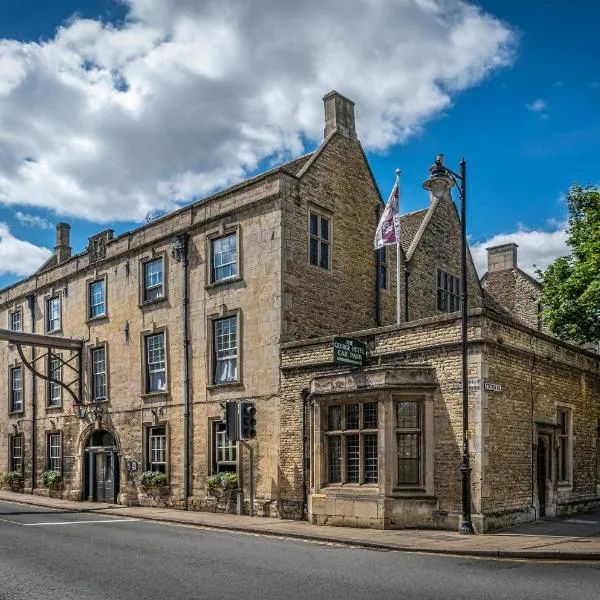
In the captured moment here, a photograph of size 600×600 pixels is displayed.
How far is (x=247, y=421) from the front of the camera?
69.1 feet

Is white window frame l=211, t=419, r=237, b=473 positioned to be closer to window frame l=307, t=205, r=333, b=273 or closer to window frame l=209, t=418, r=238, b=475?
window frame l=209, t=418, r=238, b=475

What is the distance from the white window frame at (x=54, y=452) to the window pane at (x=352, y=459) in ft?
54.8

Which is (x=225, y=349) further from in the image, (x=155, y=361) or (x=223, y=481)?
(x=223, y=481)

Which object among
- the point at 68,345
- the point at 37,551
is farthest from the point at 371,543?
the point at 68,345

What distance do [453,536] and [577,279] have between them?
1201cm

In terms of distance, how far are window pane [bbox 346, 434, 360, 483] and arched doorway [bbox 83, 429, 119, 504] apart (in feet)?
39.8

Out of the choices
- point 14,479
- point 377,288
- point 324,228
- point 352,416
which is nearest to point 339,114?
point 324,228

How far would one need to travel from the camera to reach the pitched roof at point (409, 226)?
100 ft

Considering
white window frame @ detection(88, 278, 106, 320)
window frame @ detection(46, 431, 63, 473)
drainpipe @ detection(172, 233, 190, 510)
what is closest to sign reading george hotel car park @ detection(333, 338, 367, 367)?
drainpipe @ detection(172, 233, 190, 510)

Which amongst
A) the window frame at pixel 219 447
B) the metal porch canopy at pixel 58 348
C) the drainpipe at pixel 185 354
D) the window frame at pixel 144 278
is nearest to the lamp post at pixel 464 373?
the window frame at pixel 219 447

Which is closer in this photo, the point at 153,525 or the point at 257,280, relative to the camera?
the point at 153,525

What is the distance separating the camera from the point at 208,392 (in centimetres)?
2362

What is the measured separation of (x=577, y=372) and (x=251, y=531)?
1084cm

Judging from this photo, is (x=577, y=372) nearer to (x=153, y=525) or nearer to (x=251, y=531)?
(x=251, y=531)
